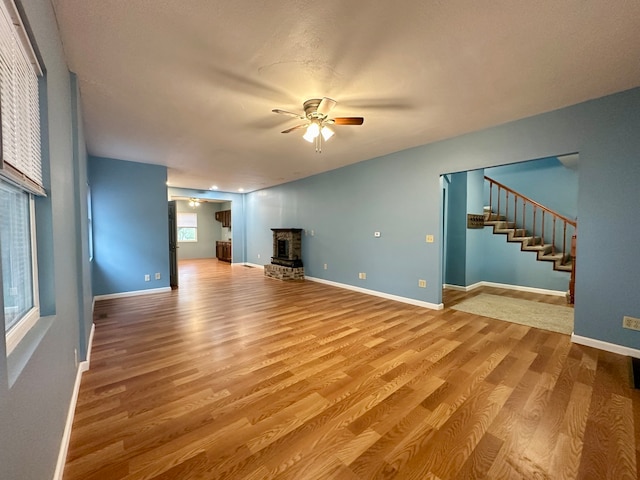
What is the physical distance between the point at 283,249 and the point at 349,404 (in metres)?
5.46

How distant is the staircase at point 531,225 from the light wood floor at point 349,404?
9.09ft

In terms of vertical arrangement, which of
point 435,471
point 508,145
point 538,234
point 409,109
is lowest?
point 435,471

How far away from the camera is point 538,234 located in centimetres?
585

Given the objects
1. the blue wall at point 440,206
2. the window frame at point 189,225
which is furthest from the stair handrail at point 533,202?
the window frame at point 189,225

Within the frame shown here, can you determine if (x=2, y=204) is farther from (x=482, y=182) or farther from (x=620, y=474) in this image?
(x=482, y=182)

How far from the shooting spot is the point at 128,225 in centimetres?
499

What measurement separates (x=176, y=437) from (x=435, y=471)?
4.84 ft

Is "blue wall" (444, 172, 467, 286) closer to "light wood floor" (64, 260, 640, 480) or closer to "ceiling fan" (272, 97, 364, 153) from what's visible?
"light wood floor" (64, 260, 640, 480)

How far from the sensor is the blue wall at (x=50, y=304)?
0.84 m

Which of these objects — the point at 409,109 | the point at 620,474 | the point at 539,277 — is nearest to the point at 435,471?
the point at 620,474

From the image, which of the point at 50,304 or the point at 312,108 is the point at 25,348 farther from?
the point at 312,108

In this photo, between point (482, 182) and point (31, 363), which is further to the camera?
point (482, 182)

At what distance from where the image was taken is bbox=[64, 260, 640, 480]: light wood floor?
143cm

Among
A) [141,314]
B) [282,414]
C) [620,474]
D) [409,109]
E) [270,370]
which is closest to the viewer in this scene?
[620,474]
